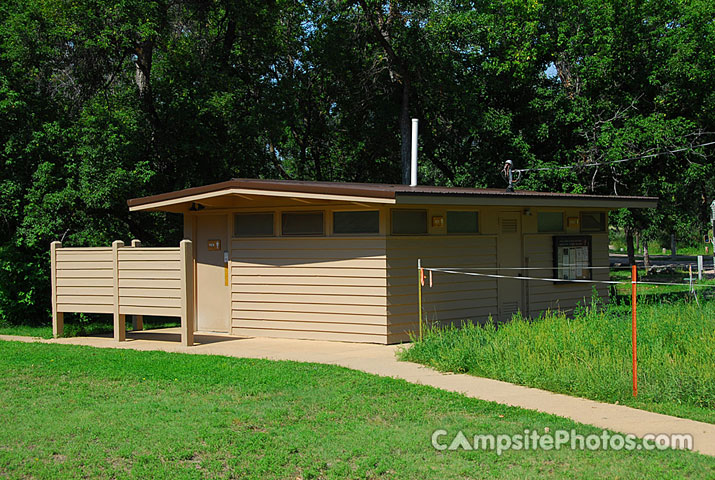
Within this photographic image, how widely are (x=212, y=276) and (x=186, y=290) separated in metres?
2.32

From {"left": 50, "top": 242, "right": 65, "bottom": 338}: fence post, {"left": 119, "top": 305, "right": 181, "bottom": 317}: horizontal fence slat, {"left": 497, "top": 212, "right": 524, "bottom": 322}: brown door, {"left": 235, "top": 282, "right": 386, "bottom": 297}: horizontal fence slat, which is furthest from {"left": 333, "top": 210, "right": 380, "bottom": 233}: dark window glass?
{"left": 50, "top": 242, "right": 65, "bottom": 338}: fence post

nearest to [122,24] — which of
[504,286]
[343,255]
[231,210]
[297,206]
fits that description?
[231,210]

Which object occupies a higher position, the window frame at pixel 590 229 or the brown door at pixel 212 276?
the window frame at pixel 590 229

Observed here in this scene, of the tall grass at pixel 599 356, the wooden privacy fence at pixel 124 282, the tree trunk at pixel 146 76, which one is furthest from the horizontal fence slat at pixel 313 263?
the tree trunk at pixel 146 76

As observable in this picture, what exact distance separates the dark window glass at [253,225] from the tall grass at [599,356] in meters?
3.88

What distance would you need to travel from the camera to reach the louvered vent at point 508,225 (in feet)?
45.8

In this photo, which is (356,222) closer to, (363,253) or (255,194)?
(363,253)

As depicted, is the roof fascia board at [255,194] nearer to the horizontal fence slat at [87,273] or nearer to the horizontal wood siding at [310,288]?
the horizontal wood siding at [310,288]

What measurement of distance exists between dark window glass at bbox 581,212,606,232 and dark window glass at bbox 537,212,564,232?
81 cm

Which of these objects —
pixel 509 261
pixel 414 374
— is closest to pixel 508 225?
pixel 509 261

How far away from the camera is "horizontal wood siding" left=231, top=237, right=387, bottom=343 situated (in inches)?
466

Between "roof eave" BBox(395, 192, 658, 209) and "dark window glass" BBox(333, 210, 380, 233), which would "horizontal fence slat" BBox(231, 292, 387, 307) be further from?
"roof eave" BBox(395, 192, 658, 209)

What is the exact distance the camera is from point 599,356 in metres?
8.36

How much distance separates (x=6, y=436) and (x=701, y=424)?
6233 mm
